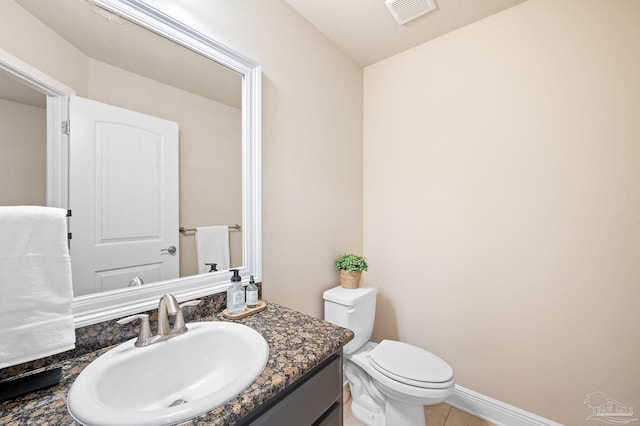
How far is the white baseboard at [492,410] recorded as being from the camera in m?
1.42

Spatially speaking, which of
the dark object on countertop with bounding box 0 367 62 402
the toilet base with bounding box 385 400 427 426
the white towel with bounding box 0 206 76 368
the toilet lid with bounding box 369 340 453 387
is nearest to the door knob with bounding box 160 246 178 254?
the white towel with bounding box 0 206 76 368

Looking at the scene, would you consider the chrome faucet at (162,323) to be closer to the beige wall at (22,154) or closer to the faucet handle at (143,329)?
the faucet handle at (143,329)

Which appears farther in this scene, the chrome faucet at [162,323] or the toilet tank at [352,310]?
the toilet tank at [352,310]

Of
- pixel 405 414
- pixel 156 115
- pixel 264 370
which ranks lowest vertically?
pixel 405 414

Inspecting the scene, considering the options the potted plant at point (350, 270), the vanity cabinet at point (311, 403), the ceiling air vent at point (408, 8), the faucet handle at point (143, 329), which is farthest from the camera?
the potted plant at point (350, 270)

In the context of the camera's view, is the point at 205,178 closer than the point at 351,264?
Yes

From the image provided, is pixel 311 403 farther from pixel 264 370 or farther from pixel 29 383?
pixel 29 383

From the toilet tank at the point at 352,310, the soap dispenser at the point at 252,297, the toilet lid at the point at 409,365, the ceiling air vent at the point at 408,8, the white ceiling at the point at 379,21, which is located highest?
the white ceiling at the point at 379,21

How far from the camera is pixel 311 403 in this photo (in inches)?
30.6

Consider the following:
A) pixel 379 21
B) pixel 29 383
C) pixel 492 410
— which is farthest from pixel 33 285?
pixel 492 410

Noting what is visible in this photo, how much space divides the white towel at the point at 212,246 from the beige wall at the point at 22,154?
0.49 m

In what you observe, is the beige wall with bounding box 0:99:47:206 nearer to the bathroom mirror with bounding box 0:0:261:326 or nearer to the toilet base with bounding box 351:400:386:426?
the bathroom mirror with bounding box 0:0:261:326

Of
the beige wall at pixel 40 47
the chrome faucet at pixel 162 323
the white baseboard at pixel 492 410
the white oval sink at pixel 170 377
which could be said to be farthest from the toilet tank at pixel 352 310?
the beige wall at pixel 40 47

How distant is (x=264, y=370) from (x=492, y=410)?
1614mm
